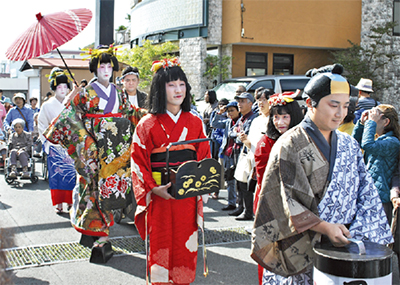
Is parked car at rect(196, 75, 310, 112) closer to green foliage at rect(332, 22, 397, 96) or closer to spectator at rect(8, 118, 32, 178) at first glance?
spectator at rect(8, 118, 32, 178)

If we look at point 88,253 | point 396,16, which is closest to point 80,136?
point 88,253

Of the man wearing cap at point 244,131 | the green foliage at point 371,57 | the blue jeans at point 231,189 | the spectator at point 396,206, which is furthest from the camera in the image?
the green foliage at point 371,57

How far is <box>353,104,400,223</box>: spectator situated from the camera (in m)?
4.27

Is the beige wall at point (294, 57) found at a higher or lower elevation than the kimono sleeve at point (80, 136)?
higher

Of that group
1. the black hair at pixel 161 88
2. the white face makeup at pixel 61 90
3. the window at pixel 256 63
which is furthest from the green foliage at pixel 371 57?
the black hair at pixel 161 88

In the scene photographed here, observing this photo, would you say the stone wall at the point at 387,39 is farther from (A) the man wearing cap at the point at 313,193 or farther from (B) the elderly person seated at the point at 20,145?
(A) the man wearing cap at the point at 313,193

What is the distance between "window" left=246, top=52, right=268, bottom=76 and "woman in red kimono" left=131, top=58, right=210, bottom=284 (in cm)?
1623

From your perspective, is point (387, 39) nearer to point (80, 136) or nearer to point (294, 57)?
point (294, 57)

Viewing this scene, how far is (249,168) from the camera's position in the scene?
5949 mm

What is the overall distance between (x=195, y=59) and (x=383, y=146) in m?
14.8

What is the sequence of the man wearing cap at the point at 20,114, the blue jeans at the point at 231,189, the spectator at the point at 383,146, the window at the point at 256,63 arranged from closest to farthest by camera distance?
the spectator at the point at 383,146 → the blue jeans at the point at 231,189 → the man wearing cap at the point at 20,114 → the window at the point at 256,63

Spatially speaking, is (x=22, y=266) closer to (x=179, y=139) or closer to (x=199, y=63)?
(x=179, y=139)

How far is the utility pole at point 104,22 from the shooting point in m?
6.55

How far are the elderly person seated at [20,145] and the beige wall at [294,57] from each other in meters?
11.0
